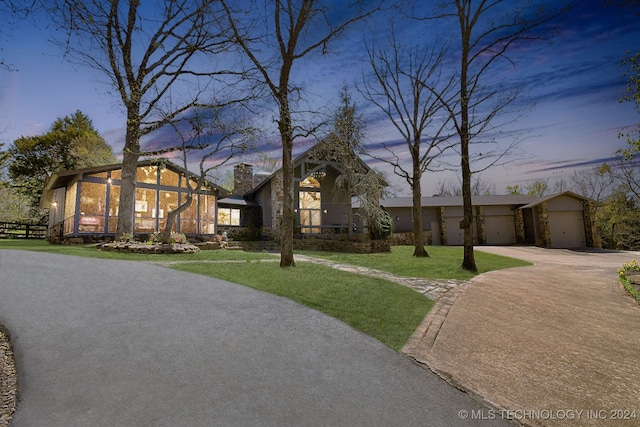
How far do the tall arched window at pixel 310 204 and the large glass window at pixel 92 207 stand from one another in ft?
38.8

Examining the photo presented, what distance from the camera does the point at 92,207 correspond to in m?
17.0

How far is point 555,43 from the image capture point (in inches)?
455

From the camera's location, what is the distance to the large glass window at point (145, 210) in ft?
61.4

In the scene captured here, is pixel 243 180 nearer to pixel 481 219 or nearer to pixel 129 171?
pixel 129 171

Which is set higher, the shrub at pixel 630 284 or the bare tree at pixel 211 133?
the bare tree at pixel 211 133

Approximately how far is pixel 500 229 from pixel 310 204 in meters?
16.8

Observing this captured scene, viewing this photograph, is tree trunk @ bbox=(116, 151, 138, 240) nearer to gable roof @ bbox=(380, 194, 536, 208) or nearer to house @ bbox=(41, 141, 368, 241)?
house @ bbox=(41, 141, 368, 241)

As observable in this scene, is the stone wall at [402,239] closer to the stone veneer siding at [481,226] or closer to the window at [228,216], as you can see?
the stone veneer siding at [481,226]

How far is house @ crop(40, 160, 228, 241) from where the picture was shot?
1658 centimetres

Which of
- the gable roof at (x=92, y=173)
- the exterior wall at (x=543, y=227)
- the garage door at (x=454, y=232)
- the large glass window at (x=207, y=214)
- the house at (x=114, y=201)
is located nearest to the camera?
the gable roof at (x=92, y=173)

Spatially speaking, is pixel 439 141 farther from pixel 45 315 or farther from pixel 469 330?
pixel 45 315

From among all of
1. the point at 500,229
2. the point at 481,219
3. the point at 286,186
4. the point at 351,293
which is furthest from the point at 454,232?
the point at 351,293

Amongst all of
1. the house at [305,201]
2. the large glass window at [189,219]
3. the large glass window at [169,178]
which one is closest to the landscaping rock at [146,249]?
the large glass window at [189,219]

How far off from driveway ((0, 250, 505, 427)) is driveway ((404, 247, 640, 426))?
19.3 inches
